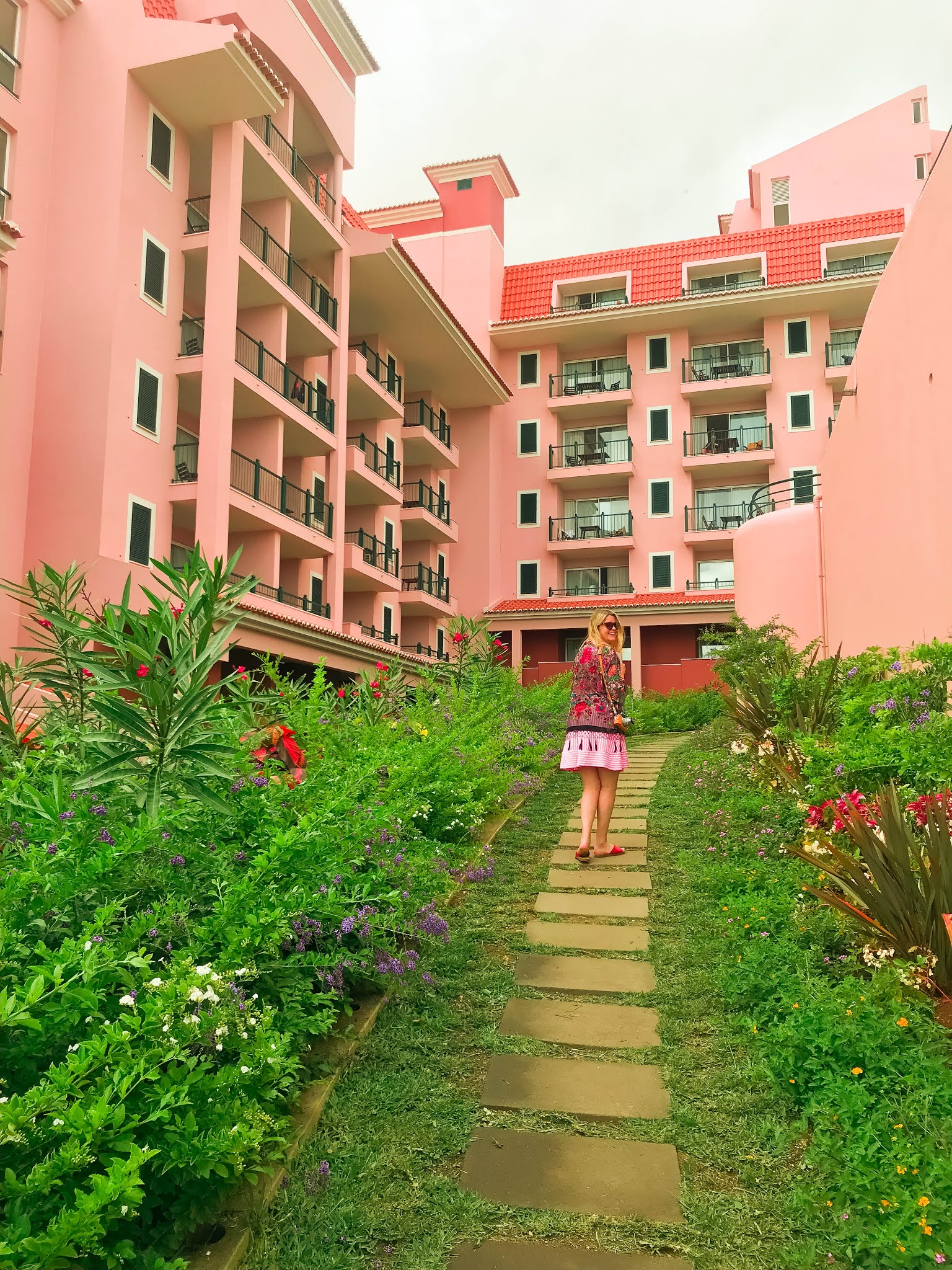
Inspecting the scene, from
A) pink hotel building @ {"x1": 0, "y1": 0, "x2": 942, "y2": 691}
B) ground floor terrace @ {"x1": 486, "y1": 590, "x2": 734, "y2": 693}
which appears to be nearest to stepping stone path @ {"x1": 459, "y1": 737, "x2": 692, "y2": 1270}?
pink hotel building @ {"x1": 0, "y1": 0, "x2": 942, "y2": 691}

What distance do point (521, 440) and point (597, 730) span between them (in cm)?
2832

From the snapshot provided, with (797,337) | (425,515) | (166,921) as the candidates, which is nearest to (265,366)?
(425,515)

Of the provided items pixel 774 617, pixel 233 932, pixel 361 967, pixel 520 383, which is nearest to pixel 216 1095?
pixel 233 932

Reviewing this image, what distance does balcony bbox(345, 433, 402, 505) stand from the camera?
2445 centimetres

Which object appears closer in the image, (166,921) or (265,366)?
(166,921)

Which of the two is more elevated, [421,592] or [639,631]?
[421,592]

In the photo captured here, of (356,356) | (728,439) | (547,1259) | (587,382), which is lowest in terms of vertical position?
(547,1259)

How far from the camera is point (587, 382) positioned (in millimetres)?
33844

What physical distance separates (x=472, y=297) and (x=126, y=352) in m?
19.1

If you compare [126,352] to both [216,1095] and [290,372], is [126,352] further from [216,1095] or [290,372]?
[216,1095]

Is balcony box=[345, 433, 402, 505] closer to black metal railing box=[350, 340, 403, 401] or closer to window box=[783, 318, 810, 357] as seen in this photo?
black metal railing box=[350, 340, 403, 401]

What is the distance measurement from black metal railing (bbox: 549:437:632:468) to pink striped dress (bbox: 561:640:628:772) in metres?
26.6

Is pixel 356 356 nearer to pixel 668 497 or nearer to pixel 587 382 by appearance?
pixel 587 382

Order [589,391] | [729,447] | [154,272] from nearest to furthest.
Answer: [154,272] < [729,447] < [589,391]
